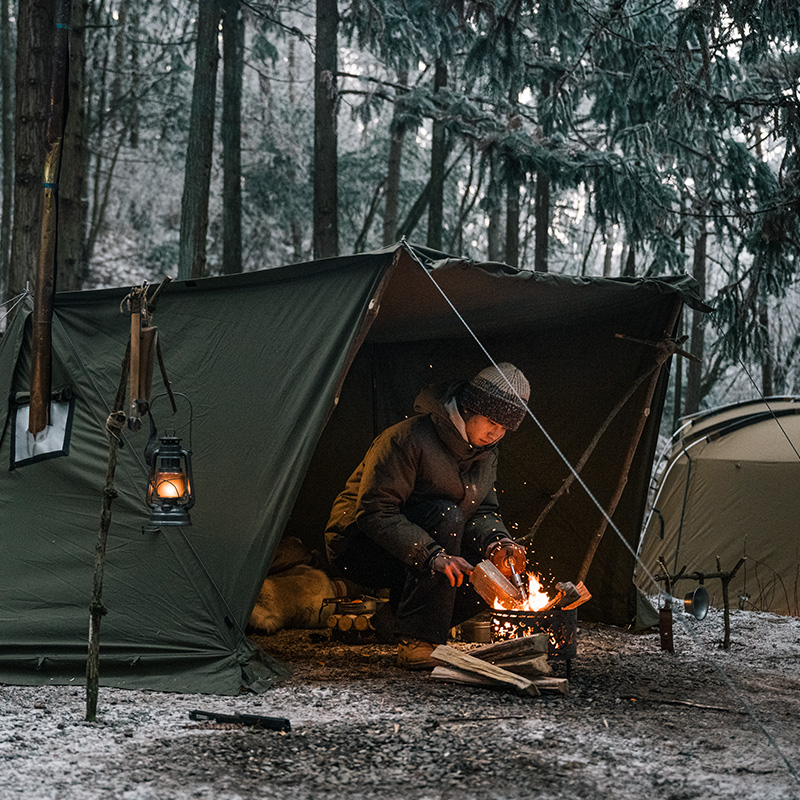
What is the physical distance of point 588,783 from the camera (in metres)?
2.60

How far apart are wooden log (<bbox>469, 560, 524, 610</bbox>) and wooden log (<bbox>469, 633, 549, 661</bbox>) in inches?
6.1

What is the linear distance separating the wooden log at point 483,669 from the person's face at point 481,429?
2.90ft

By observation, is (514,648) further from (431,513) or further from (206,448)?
(206,448)

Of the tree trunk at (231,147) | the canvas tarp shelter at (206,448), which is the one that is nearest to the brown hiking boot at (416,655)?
the canvas tarp shelter at (206,448)

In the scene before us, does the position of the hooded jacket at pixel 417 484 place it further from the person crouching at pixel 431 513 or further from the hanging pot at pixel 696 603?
the hanging pot at pixel 696 603

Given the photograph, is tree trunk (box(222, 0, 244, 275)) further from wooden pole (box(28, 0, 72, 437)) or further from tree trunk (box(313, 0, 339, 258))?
wooden pole (box(28, 0, 72, 437))

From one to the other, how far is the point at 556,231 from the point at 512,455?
14.2m

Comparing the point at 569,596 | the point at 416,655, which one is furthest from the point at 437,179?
the point at 569,596

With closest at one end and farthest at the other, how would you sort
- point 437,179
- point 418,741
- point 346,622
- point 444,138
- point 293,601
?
point 418,741 < point 346,622 < point 293,601 < point 444,138 < point 437,179

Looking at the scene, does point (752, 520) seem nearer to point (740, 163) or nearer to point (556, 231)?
point (740, 163)

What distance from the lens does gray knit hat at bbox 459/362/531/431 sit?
4.02 m

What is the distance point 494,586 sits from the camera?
3.80 meters

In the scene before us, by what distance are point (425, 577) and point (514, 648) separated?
459 mm

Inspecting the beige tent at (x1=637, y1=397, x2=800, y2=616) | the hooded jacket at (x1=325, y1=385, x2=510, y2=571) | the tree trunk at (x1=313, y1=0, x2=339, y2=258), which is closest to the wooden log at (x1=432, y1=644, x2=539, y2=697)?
the hooded jacket at (x1=325, y1=385, x2=510, y2=571)
